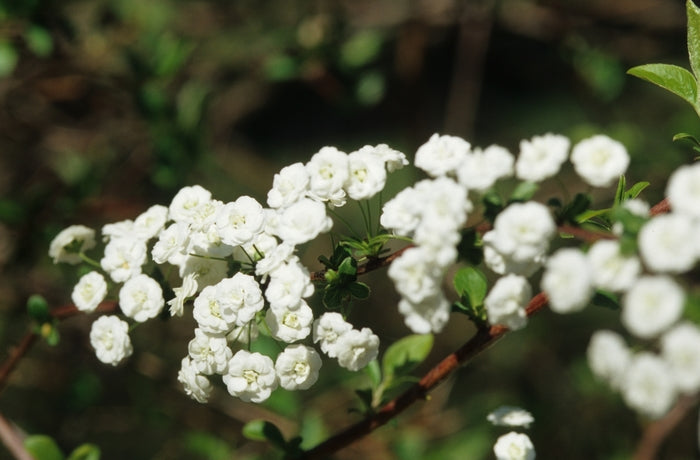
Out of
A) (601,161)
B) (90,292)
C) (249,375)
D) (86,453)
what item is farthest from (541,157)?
(86,453)

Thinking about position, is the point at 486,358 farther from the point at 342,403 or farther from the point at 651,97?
the point at 651,97

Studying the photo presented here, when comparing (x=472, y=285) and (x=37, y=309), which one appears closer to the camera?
(x=472, y=285)

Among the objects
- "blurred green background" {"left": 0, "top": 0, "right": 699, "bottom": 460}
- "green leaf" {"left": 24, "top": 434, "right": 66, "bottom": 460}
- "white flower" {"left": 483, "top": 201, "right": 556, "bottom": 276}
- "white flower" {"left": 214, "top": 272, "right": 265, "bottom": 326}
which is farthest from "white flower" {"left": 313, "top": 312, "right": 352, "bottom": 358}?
"blurred green background" {"left": 0, "top": 0, "right": 699, "bottom": 460}

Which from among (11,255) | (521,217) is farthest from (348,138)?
(521,217)

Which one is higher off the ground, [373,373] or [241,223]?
[241,223]

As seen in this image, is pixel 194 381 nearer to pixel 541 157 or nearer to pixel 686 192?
pixel 541 157
